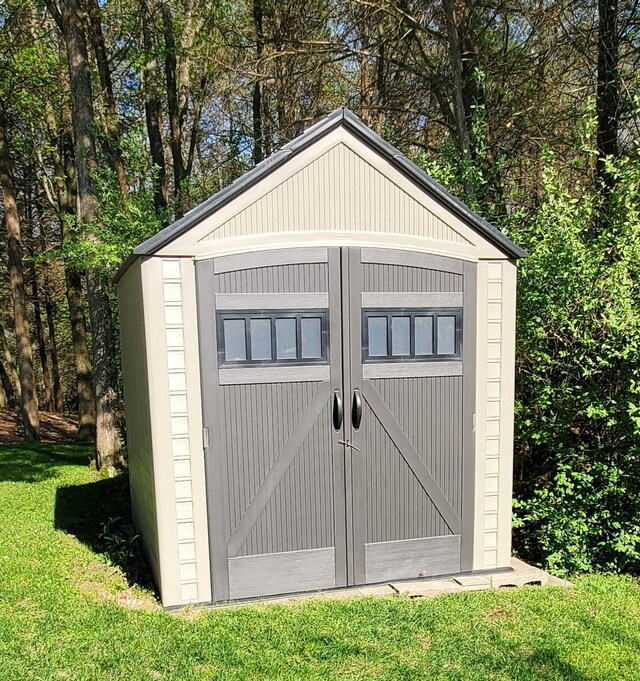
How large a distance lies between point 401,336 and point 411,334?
0.26ft

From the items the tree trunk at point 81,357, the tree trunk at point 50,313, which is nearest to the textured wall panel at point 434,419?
the tree trunk at point 81,357

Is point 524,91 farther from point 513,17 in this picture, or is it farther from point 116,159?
point 116,159

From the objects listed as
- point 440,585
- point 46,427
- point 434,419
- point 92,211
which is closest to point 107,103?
point 92,211

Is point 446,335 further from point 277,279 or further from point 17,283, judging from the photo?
point 17,283

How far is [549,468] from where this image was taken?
5.55m

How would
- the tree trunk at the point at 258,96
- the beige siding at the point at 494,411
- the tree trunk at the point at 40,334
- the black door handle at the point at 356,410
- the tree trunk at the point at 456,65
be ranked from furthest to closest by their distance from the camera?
1. the tree trunk at the point at 40,334
2. the tree trunk at the point at 258,96
3. the tree trunk at the point at 456,65
4. the beige siding at the point at 494,411
5. the black door handle at the point at 356,410

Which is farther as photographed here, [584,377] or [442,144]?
[442,144]

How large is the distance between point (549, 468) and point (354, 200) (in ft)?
11.5

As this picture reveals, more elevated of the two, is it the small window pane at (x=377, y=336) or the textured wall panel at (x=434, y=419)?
the small window pane at (x=377, y=336)

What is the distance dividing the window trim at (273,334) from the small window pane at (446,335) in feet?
2.87

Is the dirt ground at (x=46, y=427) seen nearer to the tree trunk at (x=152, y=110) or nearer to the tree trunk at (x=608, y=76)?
the tree trunk at (x=152, y=110)

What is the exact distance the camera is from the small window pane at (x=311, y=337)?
3.85 meters

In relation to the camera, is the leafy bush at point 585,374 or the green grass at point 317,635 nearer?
the green grass at point 317,635

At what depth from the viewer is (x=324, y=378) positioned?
3902 millimetres
